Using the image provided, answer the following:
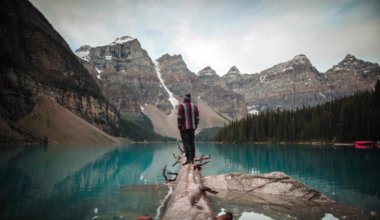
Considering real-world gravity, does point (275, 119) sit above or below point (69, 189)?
above

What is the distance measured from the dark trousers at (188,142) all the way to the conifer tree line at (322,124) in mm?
103467

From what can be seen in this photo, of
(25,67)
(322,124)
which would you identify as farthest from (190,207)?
(25,67)

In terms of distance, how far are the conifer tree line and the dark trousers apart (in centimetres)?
10347

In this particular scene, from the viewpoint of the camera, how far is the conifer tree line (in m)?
102

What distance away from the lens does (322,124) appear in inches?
4673

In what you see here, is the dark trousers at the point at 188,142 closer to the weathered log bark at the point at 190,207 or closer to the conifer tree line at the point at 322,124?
the weathered log bark at the point at 190,207

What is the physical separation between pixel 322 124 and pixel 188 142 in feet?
391

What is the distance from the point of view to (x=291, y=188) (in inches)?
787

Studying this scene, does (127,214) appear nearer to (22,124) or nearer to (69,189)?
(69,189)

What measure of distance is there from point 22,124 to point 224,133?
11241cm

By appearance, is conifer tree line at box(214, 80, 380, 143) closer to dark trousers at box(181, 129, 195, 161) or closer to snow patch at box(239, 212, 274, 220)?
snow patch at box(239, 212, 274, 220)

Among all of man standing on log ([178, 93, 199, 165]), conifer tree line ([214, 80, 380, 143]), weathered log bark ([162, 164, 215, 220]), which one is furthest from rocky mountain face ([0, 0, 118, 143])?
weathered log bark ([162, 164, 215, 220])

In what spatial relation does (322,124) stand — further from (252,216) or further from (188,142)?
(188,142)

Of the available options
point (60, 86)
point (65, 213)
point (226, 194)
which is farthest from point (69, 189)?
point (60, 86)
